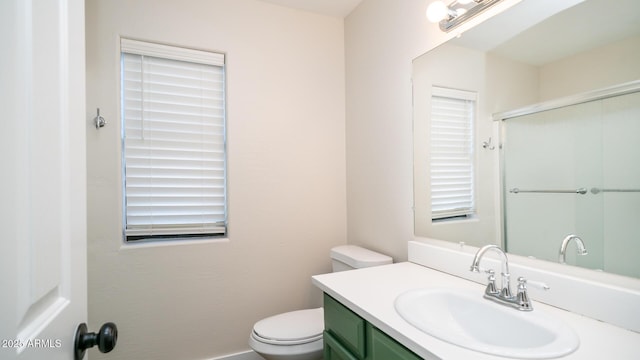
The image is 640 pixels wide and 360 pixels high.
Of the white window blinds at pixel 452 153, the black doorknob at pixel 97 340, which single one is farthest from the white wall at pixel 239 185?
the black doorknob at pixel 97 340

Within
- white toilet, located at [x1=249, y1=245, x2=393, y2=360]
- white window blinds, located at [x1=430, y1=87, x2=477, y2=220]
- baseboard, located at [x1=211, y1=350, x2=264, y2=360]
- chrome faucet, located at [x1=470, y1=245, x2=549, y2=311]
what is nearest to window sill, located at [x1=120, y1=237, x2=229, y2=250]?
white toilet, located at [x1=249, y1=245, x2=393, y2=360]

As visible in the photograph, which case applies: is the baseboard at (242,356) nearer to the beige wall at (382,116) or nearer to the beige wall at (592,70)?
the beige wall at (382,116)

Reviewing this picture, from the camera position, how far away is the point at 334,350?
121 cm

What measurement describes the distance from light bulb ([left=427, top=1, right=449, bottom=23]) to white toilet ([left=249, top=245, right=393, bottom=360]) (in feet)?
4.09

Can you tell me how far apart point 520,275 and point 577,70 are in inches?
27.2

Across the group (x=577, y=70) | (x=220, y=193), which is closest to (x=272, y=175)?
(x=220, y=193)

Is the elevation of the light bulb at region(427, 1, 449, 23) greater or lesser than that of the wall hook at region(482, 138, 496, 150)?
greater

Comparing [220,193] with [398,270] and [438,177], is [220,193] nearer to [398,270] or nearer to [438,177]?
[398,270]

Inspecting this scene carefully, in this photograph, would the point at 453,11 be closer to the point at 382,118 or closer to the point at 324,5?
the point at 382,118

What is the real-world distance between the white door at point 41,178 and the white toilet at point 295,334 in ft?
3.25

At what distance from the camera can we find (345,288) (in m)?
1.20

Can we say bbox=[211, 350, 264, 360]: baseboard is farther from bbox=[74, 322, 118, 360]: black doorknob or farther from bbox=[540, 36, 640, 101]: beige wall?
bbox=[540, 36, 640, 101]: beige wall

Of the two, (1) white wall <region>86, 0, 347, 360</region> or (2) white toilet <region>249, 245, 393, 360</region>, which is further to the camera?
(1) white wall <region>86, 0, 347, 360</region>

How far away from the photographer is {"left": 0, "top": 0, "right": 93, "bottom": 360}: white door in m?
0.37
